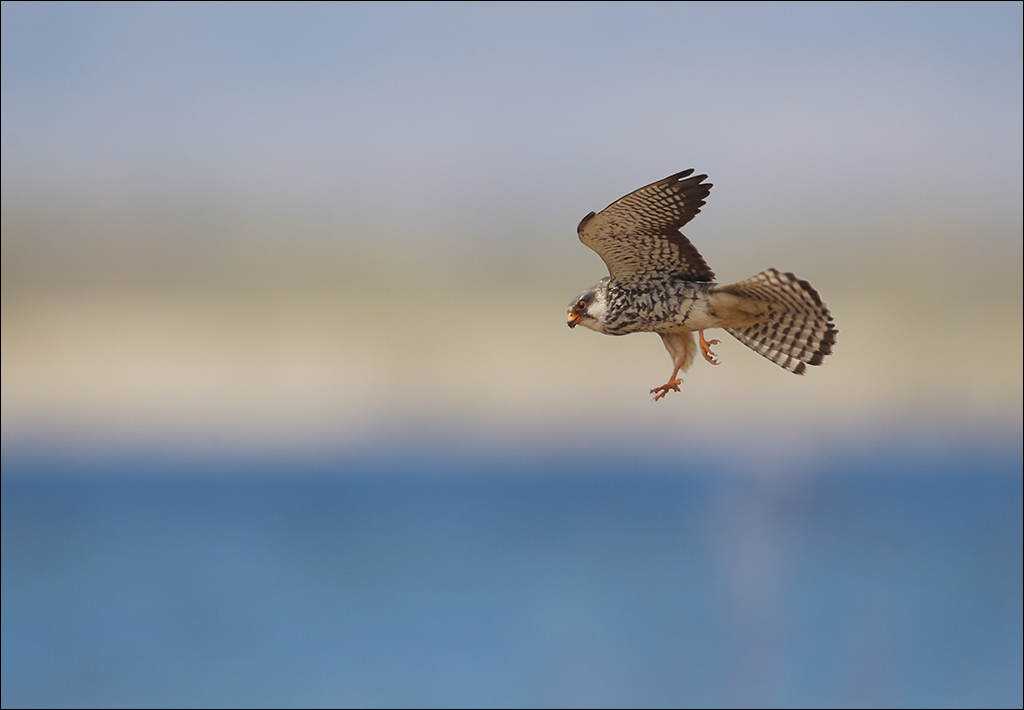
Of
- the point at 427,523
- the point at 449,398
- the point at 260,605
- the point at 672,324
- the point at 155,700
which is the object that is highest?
the point at 449,398

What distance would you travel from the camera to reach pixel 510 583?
158ft

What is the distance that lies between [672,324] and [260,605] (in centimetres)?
4444

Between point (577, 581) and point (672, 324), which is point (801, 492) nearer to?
point (577, 581)

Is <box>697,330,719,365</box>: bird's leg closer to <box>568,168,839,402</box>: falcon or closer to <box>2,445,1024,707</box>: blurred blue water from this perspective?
<box>568,168,839,402</box>: falcon

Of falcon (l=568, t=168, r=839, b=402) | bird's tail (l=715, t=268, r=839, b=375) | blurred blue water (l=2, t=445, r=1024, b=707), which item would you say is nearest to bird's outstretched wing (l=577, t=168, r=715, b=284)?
falcon (l=568, t=168, r=839, b=402)

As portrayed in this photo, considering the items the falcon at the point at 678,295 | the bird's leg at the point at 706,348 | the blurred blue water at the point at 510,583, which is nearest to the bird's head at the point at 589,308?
the falcon at the point at 678,295

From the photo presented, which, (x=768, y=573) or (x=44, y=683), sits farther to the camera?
(x=768, y=573)

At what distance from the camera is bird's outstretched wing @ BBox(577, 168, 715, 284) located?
3156 mm

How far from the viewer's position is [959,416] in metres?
46.8

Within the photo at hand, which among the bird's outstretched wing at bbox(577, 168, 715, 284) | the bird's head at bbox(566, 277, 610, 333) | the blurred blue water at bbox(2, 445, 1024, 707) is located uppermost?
the blurred blue water at bbox(2, 445, 1024, 707)

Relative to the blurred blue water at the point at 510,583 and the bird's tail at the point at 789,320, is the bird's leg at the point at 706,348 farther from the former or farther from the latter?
the blurred blue water at the point at 510,583

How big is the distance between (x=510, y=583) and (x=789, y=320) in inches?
1815

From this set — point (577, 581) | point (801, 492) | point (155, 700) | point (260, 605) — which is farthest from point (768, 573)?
point (155, 700)

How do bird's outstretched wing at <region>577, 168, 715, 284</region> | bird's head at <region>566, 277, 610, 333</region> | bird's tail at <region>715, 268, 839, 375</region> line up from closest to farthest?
bird's tail at <region>715, 268, 839, 375</region> < bird's outstretched wing at <region>577, 168, 715, 284</region> < bird's head at <region>566, 277, 610, 333</region>
